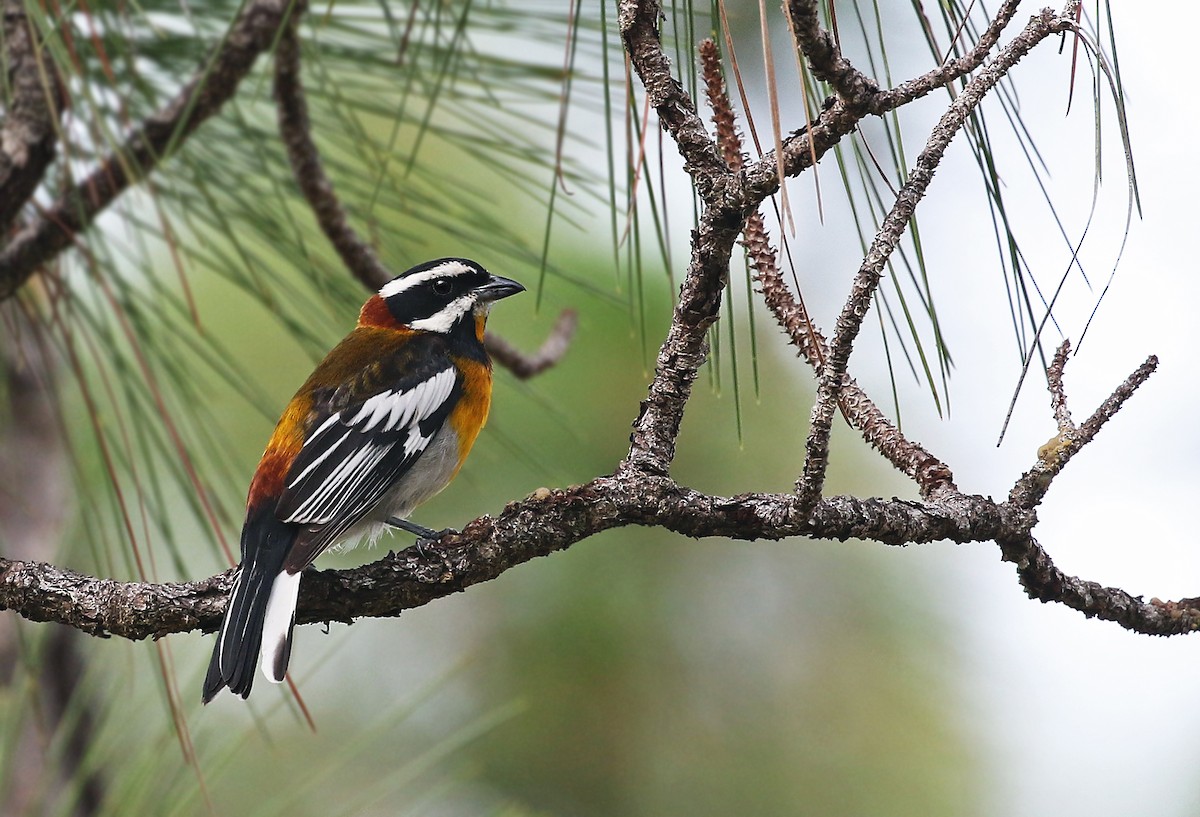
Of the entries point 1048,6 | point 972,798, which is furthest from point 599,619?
point 1048,6

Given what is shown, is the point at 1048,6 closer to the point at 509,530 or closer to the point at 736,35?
the point at 509,530

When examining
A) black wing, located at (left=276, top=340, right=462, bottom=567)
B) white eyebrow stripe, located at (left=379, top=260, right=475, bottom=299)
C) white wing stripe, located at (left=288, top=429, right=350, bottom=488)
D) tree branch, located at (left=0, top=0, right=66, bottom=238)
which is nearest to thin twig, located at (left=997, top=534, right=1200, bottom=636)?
black wing, located at (left=276, top=340, right=462, bottom=567)

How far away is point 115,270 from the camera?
2.54 m

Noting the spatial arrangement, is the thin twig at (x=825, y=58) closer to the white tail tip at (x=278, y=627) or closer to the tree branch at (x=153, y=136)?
the white tail tip at (x=278, y=627)

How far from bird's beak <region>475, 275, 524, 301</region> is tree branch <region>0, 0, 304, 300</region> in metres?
0.75

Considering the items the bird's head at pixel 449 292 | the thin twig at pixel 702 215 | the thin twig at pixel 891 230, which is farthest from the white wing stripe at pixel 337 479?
the thin twig at pixel 891 230

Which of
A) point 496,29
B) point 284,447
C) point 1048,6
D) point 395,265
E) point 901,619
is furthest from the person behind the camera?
point 901,619

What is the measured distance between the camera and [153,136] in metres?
2.36

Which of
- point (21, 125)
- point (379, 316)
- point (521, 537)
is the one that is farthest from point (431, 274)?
point (521, 537)

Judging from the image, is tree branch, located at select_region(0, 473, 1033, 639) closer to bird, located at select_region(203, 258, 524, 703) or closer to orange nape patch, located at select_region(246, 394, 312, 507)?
bird, located at select_region(203, 258, 524, 703)

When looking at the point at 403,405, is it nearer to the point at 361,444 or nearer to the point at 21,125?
the point at 361,444

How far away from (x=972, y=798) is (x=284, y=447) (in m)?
2.37

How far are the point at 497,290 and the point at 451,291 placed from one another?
11 cm

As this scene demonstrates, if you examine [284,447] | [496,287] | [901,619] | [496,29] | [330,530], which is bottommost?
[330,530]
